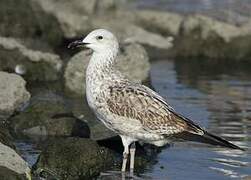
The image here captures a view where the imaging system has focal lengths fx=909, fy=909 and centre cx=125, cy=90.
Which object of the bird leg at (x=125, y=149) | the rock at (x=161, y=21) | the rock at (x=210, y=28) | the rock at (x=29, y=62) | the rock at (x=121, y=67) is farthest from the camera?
the rock at (x=161, y=21)

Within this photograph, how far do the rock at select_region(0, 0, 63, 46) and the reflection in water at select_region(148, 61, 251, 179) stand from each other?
9.20ft

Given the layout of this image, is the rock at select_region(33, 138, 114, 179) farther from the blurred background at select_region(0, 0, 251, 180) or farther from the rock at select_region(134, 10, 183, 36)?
the rock at select_region(134, 10, 183, 36)

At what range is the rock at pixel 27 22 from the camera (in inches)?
827

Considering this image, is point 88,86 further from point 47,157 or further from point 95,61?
point 47,157

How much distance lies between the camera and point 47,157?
440 inches

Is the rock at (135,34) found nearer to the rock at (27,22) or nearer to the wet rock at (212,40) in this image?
the wet rock at (212,40)

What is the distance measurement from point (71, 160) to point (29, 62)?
7.16 meters

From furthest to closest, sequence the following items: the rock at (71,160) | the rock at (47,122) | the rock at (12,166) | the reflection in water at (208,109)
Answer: the rock at (47,122), the reflection in water at (208,109), the rock at (71,160), the rock at (12,166)

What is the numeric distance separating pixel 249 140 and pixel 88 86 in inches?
119

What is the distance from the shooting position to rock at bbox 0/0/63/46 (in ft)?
68.9

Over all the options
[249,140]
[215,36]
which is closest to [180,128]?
[249,140]

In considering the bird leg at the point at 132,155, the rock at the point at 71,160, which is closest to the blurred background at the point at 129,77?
the rock at the point at 71,160

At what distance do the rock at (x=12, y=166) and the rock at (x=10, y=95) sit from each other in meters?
3.25

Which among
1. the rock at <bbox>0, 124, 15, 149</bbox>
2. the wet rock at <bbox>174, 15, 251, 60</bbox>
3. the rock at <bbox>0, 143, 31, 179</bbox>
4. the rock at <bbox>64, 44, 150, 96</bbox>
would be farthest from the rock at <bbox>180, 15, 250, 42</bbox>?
the rock at <bbox>0, 143, 31, 179</bbox>
